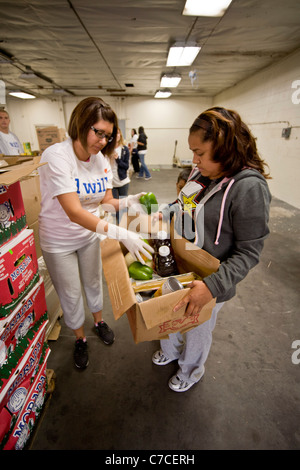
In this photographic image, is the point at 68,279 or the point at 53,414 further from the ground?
the point at 68,279

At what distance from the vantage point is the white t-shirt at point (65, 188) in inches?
45.9

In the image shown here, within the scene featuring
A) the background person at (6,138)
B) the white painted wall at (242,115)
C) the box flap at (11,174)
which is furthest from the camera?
the white painted wall at (242,115)

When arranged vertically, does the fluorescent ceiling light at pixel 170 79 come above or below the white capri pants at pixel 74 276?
above

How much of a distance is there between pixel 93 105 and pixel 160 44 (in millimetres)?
4369

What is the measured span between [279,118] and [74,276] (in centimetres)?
626

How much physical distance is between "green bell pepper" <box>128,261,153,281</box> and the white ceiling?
3.61 meters

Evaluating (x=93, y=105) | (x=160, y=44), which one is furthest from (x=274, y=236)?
(x=160, y=44)

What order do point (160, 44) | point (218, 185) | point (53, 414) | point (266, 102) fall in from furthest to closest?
1. point (266, 102)
2. point (160, 44)
3. point (53, 414)
4. point (218, 185)

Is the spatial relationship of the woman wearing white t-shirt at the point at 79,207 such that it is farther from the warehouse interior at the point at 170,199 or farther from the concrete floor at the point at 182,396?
the warehouse interior at the point at 170,199

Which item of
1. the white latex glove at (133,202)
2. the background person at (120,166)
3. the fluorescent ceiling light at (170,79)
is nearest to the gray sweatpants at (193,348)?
the white latex glove at (133,202)

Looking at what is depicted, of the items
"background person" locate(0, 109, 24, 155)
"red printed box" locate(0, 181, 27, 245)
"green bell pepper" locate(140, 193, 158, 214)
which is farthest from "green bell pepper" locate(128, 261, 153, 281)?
"background person" locate(0, 109, 24, 155)

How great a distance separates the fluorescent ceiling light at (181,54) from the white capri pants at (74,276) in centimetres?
474
